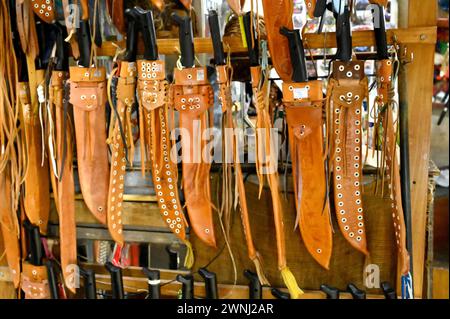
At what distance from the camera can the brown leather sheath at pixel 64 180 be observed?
4.32 feet

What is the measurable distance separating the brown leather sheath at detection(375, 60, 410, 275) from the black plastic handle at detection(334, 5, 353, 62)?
81 mm

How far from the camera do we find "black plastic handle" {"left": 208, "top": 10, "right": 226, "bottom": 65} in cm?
116

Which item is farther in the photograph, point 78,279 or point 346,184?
point 78,279

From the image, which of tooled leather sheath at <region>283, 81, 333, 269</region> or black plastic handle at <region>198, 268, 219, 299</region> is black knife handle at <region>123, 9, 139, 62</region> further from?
black plastic handle at <region>198, 268, 219, 299</region>

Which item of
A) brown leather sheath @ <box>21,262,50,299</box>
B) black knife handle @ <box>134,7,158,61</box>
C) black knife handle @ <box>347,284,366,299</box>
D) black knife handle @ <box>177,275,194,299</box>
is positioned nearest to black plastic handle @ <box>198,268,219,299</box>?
black knife handle @ <box>177,275,194,299</box>

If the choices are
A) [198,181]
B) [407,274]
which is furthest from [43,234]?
[407,274]

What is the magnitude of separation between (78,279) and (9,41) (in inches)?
28.2

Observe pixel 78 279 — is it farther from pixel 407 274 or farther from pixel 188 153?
pixel 407 274

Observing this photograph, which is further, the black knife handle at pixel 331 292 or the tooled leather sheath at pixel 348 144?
the black knife handle at pixel 331 292

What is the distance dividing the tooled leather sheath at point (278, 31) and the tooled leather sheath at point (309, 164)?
5cm

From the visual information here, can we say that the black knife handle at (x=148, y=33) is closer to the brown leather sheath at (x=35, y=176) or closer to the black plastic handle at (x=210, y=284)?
the brown leather sheath at (x=35, y=176)

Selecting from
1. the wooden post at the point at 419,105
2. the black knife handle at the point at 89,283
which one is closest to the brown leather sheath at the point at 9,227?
the black knife handle at the point at 89,283

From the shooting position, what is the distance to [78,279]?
146cm
